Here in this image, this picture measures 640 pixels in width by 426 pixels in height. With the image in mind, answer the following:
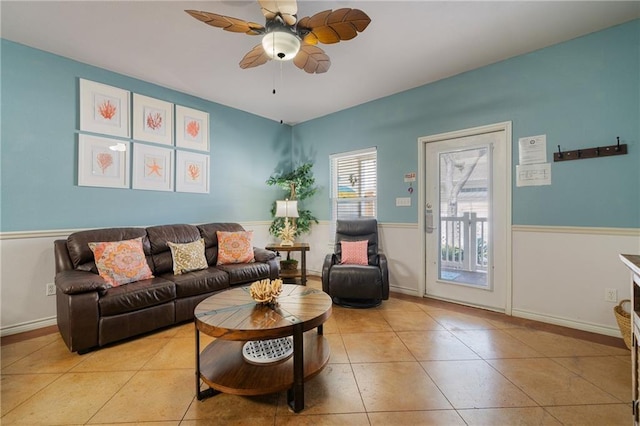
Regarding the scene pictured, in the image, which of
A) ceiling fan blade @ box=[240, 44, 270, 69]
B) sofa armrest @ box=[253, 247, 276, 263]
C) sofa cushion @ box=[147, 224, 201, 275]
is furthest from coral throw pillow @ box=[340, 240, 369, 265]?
ceiling fan blade @ box=[240, 44, 270, 69]

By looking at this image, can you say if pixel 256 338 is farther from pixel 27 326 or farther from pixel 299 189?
pixel 299 189

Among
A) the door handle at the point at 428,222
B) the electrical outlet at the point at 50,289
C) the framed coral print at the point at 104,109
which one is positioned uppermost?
the framed coral print at the point at 104,109

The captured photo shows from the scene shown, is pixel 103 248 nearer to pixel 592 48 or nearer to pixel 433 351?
pixel 433 351

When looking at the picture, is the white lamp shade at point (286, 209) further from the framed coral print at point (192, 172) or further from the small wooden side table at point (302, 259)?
the framed coral print at point (192, 172)

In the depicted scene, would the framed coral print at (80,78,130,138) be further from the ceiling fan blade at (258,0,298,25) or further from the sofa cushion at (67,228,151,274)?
the ceiling fan blade at (258,0,298,25)

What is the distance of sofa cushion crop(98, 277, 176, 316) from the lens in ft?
7.18

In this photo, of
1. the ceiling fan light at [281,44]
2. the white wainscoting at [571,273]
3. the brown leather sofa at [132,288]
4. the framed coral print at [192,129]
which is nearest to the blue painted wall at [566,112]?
the white wainscoting at [571,273]

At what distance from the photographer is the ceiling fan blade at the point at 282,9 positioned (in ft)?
5.37

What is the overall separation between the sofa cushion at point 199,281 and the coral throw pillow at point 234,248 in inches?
12.2

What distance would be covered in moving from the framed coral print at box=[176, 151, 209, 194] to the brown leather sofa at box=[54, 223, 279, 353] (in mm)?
614

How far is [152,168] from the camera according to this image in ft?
10.7

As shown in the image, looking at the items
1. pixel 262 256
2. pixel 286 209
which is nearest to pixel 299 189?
pixel 286 209

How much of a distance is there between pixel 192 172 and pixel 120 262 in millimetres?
1536

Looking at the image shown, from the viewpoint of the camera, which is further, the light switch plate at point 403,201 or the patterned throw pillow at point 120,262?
the light switch plate at point 403,201
